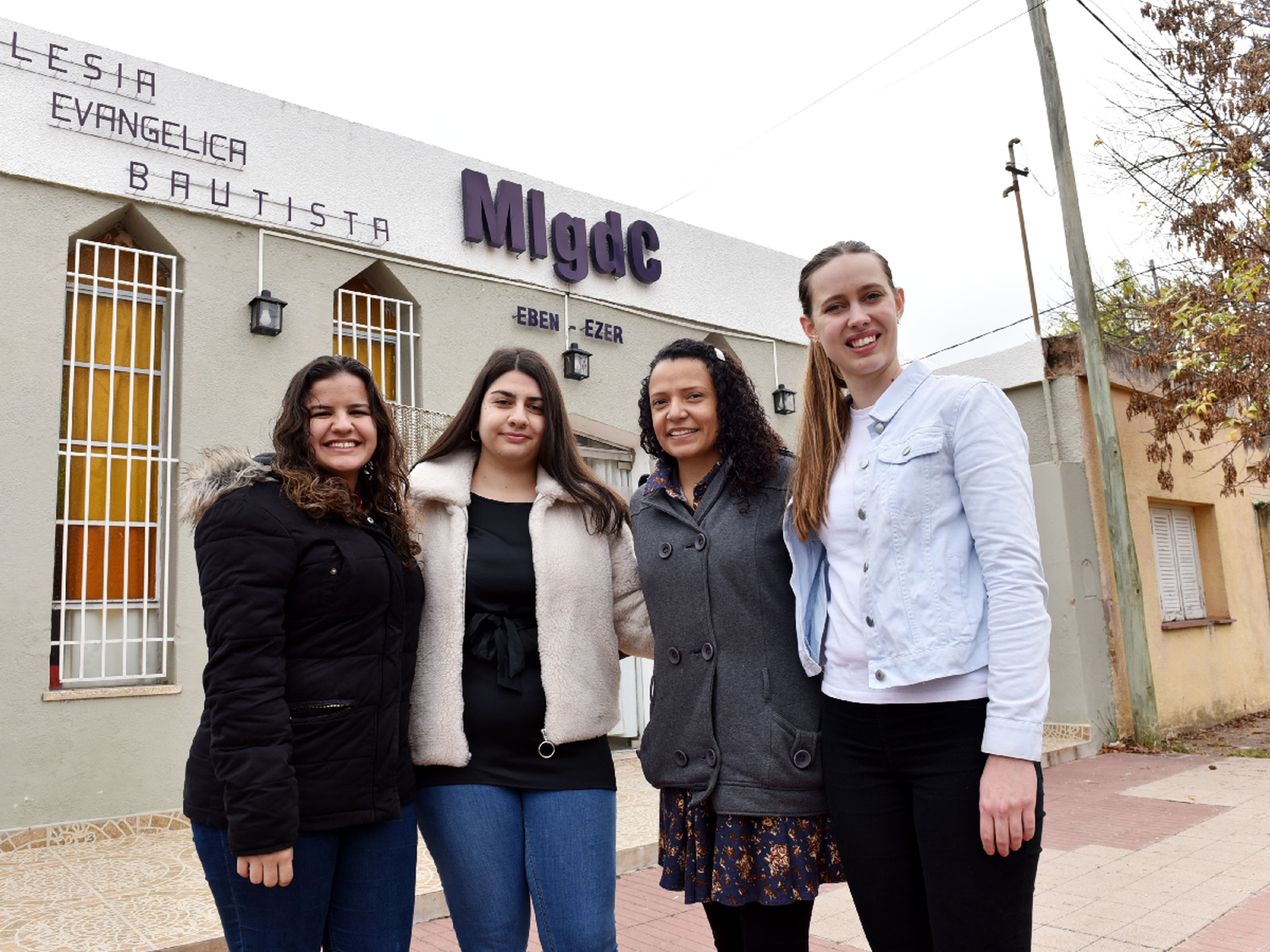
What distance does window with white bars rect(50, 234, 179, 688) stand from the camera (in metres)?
5.60

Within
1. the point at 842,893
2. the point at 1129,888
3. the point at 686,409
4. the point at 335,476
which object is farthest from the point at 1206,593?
the point at 335,476

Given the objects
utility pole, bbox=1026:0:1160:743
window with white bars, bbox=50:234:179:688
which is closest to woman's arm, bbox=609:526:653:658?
window with white bars, bbox=50:234:179:688

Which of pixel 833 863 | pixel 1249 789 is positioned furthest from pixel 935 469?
pixel 1249 789

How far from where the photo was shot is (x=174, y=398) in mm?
6031

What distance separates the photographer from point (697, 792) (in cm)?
218

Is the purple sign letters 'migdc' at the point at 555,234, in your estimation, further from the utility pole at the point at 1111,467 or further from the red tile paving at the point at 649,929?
the red tile paving at the point at 649,929

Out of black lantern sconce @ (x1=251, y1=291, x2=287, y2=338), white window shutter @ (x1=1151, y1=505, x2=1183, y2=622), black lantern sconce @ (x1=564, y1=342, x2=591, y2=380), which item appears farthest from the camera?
white window shutter @ (x1=1151, y1=505, x2=1183, y2=622)

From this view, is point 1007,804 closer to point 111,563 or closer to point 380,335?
point 111,563

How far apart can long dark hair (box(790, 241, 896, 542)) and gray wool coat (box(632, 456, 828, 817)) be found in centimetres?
14

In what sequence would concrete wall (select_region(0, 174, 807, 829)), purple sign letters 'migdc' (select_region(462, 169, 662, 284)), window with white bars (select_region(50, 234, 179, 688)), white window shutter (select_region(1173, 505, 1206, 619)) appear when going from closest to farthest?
concrete wall (select_region(0, 174, 807, 829)) < window with white bars (select_region(50, 234, 179, 688)) < purple sign letters 'migdc' (select_region(462, 169, 662, 284)) < white window shutter (select_region(1173, 505, 1206, 619))

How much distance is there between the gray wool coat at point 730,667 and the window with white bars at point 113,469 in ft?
15.3

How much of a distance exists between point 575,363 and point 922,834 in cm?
631

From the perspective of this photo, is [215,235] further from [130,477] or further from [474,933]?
[474,933]

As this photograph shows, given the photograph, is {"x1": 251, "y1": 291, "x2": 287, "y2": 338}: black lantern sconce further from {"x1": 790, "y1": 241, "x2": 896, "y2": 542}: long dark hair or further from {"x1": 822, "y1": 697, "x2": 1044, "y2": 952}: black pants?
{"x1": 822, "y1": 697, "x2": 1044, "y2": 952}: black pants
